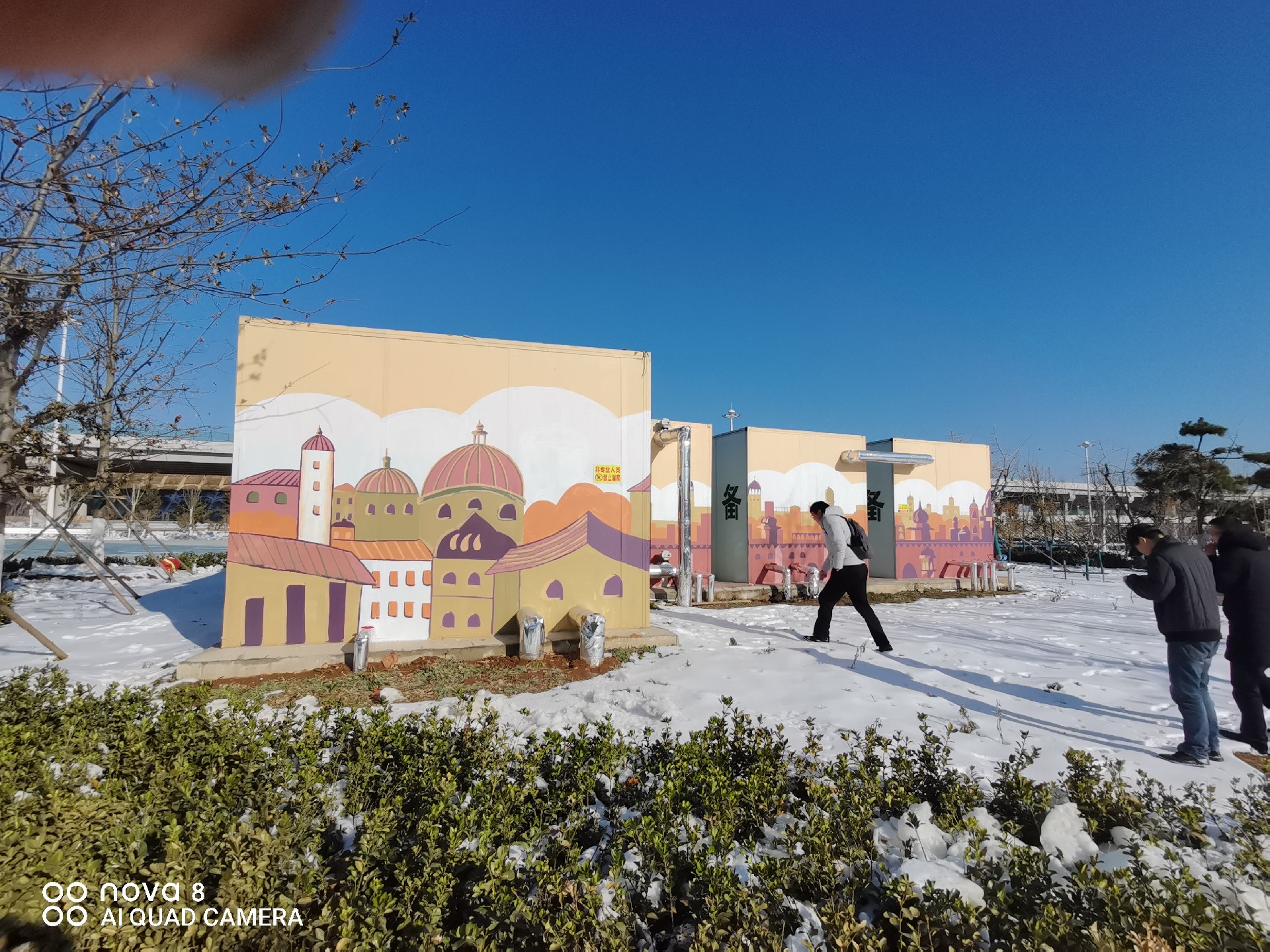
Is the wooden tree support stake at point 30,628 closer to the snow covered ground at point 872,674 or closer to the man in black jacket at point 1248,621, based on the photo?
the snow covered ground at point 872,674

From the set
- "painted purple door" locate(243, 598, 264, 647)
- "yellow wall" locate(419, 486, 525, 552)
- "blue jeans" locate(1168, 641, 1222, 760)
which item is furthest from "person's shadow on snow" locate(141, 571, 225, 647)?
"blue jeans" locate(1168, 641, 1222, 760)

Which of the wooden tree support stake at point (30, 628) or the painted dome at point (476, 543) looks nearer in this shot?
the wooden tree support stake at point (30, 628)

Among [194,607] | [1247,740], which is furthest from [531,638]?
[194,607]

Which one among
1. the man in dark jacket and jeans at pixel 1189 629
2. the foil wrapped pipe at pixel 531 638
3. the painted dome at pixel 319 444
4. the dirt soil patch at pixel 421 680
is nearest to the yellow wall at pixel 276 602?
the dirt soil patch at pixel 421 680

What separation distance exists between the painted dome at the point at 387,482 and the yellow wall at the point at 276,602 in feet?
3.58

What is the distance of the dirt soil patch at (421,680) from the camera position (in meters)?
5.43

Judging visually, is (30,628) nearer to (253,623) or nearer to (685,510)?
(253,623)

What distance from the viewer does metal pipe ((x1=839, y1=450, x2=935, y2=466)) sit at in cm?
1443

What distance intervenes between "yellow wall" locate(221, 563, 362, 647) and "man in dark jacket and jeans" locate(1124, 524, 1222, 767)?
7.06 meters

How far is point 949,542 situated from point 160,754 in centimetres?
1654

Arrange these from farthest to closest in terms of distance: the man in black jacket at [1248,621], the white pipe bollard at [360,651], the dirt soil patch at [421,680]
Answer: the white pipe bollard at [360,651]
the dirt soil patch at [421,680]
the man in black jacket at [1248,621]

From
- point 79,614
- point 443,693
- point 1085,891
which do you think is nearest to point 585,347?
point 443,693

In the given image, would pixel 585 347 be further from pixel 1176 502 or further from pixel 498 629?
pixel 1176 502

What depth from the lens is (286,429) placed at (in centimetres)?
668
